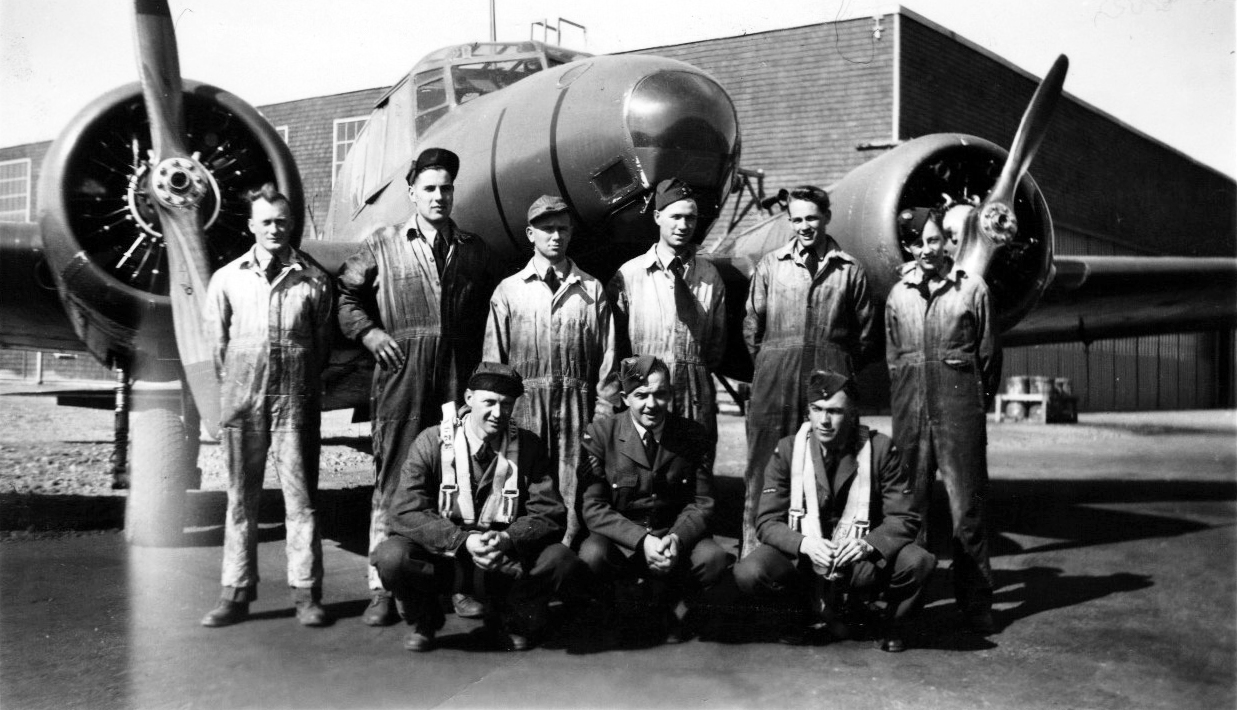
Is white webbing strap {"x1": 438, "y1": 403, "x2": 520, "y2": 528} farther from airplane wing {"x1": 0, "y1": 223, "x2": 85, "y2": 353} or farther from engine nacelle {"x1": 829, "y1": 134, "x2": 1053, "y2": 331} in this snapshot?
airplane wing {"x1": 0, "y1": 223, "x2": 85, "y2": 353}

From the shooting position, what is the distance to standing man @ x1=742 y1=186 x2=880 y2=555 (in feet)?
16.4

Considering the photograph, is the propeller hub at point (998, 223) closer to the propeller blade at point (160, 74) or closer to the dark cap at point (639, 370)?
the dark cap at point (639, 370)

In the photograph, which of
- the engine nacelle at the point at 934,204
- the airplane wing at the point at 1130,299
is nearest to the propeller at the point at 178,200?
the engine nacelle at the point at 934,204

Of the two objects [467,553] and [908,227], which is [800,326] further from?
[467,553]

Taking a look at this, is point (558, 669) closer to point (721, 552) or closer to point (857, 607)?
point (721, 552)

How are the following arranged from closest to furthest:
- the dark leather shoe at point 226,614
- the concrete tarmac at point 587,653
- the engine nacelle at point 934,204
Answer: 1. the concrete tarmac at point 587,653
2. the dark leather shoe at point 226,614
3. the engine nacelle at point 934,204

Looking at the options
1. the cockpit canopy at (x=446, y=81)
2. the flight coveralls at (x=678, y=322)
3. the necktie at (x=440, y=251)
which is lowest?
the flight coveralls at (x=678, y=322)

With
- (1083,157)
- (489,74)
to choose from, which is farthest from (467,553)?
(1083,157)

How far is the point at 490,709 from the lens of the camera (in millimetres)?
3297

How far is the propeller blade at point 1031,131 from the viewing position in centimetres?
609

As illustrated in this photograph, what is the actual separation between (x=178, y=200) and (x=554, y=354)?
2500mm

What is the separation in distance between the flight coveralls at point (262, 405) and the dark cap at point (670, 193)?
1841 millimetres

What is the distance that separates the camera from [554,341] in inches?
185

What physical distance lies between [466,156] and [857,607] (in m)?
3.63
